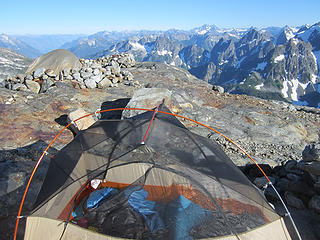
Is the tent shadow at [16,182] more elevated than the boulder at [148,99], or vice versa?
the boulder at [148,99]

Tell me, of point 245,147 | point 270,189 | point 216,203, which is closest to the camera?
point 216,203

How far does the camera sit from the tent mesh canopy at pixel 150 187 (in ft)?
14.7

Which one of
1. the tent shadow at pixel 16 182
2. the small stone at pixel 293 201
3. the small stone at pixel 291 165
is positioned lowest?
the small stone at pixel 293 201

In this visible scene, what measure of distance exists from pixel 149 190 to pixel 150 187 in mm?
82

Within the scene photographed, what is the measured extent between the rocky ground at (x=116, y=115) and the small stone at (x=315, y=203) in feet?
0.32

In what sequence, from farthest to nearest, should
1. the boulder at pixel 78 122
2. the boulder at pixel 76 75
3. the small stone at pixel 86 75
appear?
the small stone at pixel 86 75 < the boulder at pixel 76 75 < the boulder at pixel 78 122

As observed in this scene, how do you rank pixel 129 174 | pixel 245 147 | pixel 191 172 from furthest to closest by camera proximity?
pixel 245 147 → pixel 129 174 → pixel 191 172

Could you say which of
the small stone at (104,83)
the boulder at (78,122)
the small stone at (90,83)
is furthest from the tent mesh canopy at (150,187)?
the small stone at (104,83)

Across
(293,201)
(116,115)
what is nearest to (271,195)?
(293,201)

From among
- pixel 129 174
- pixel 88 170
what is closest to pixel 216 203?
pixel 129 174

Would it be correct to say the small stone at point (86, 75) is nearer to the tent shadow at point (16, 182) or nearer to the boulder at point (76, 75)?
the boulder at point (76, 75)

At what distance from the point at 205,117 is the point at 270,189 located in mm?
6798

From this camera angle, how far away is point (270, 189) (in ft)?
22.7

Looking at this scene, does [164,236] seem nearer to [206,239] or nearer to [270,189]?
[206,239]
